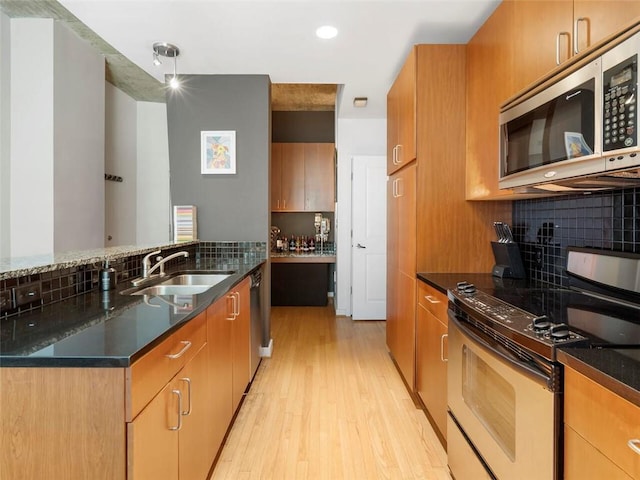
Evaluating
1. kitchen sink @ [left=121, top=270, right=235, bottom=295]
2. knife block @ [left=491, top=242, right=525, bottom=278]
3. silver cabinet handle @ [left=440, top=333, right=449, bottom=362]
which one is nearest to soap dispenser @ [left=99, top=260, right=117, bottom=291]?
kitchen sink @ [left=121, top=270, right=235, bottom=295]

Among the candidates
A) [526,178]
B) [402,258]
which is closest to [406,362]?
[402,258]

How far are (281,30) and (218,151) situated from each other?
1203 mm

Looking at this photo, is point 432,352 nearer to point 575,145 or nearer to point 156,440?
point 575,145

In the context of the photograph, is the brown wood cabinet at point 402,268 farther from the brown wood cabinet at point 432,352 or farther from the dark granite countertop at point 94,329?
the dark granite countertop at point 94,329

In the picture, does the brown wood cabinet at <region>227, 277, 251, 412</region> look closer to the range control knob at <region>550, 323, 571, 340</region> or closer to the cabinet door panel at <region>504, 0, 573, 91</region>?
the range control knob at <region>550, 323, 571, 340</region>

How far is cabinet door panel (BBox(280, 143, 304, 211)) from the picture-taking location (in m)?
5.15

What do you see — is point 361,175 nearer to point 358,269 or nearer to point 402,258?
point 358,269

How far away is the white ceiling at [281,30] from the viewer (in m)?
2.14

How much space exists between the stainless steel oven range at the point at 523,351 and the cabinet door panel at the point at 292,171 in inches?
144

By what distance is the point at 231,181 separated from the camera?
3.24 m

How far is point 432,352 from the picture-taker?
205 centimetres

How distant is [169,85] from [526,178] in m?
2.86

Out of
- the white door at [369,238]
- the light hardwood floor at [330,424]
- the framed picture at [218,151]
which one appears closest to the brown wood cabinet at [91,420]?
the light hardwood floor at [330,424]

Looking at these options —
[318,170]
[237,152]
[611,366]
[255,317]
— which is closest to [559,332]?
[611,366]
